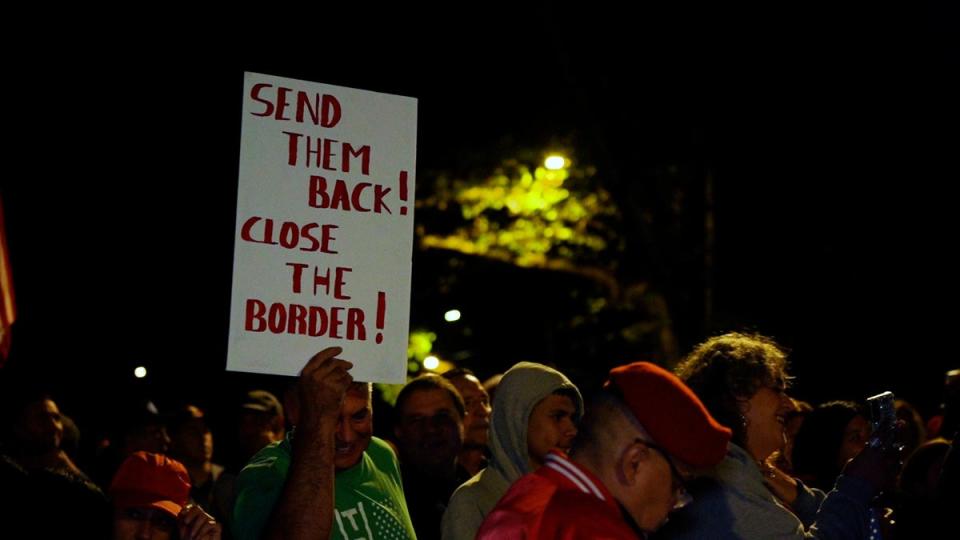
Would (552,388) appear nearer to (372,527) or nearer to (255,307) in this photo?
(372,527)

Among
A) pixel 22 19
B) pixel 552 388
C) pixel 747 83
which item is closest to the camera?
pixel 552 388

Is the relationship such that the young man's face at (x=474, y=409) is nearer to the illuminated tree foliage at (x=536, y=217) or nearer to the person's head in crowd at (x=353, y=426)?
the person's head in crowd at (x=353, y=426)

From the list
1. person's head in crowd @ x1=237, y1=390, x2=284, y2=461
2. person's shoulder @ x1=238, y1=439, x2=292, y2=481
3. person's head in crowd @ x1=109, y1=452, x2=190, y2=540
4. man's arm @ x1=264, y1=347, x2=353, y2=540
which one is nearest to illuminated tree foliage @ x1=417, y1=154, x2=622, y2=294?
person's head in crowd @ x1=237, y1=390, x2=284, y2=461

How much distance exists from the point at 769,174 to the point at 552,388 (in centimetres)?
1215

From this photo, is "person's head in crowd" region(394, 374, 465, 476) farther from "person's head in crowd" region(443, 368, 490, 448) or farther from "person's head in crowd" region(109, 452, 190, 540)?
"person's head in crowd" region(109, 452, 190, 540)

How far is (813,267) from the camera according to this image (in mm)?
18328

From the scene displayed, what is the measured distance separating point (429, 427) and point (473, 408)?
1.43m

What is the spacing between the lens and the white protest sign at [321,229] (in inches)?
187

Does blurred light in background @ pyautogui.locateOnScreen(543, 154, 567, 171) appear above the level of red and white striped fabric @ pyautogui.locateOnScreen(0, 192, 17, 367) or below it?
above

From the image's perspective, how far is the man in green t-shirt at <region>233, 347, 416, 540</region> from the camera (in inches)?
181

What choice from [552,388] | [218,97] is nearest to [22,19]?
[218,97]

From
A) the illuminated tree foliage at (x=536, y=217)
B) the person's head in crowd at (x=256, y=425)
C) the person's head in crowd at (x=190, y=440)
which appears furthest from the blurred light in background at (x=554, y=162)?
the person's head in crowd at (x=190, y=440)

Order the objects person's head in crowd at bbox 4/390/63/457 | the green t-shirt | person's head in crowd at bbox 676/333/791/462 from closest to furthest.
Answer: the green t-shirt
person's head in crowd at bbox 676/333/791/462
person's head in crowd at bbox 4/390/63/457

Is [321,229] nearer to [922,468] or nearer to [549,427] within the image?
[549,427]
